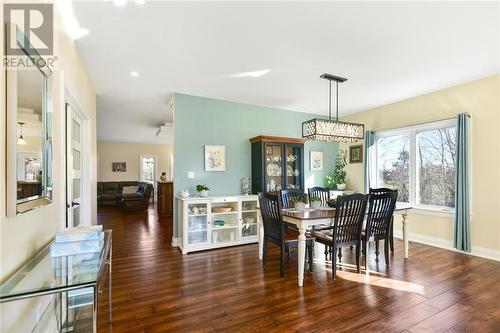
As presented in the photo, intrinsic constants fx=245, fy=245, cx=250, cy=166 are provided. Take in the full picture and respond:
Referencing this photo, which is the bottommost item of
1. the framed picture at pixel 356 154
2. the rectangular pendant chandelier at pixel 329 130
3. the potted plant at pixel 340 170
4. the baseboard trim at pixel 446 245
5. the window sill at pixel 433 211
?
the baseboard trim at pixel 446 245

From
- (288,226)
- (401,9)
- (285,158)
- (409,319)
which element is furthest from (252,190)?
(401,9)

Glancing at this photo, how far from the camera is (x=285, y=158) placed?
4730 mm

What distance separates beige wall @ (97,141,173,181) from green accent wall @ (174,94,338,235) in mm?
7054

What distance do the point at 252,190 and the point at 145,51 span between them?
292 centimetres

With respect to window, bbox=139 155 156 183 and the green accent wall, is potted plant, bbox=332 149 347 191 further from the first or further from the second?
window, bbox=139 155 156 183

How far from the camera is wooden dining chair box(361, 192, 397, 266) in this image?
302 cm

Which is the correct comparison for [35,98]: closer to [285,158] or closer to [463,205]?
[285,158]

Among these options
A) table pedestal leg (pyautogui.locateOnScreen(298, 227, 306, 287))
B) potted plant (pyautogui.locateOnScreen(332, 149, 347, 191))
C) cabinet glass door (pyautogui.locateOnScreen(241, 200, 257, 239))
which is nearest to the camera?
table pedestal leg (pyautogui.locateOnScreen(298, 227, 306, 287))

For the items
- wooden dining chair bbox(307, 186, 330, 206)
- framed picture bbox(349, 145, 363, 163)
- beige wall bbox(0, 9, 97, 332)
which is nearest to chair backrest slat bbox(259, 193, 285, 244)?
wooden dining chair bbox(307, 186, 330, 206)

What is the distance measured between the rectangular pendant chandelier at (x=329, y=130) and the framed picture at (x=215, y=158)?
165 cm

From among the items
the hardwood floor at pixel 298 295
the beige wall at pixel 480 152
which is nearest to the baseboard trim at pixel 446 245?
the beige wall at pixel 480 152

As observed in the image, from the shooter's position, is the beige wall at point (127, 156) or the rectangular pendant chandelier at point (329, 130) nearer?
the rectangular pendant chandelier at point (329, 130)

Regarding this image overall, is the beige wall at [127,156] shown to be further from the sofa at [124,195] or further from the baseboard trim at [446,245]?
the baseboard trim at [446,245]

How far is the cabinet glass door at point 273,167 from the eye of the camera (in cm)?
459
